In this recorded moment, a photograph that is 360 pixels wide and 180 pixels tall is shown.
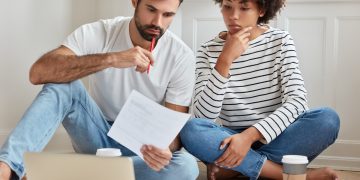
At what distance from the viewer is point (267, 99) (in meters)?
1.73

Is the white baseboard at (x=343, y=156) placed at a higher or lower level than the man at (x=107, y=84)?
lower

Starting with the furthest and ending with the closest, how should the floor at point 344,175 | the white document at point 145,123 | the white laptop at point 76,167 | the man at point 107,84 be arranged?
the floor at point 344,175, the man at point 107,84, the white document at point 145,123, the white laptop at point 76,167

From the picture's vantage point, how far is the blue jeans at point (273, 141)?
162cm

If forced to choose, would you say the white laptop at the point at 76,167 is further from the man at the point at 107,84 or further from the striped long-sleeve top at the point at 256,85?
the striped long-sleeve top at the point at 256,85

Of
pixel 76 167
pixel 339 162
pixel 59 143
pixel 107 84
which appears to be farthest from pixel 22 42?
pixel 339 162

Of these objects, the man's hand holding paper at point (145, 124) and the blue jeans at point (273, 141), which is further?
the blue jeans at point (273, 141)

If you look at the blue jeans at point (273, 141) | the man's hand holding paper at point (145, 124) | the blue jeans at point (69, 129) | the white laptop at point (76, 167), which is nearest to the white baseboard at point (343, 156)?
the blue jeans at point (273, 141)

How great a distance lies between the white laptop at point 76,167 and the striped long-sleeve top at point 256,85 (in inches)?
27.6

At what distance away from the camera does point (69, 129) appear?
153cm

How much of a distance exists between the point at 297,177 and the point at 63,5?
1.55 meters

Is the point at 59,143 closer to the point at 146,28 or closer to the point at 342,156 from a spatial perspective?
the point at 146,28

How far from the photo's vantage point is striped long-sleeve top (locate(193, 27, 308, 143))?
65.4 inches

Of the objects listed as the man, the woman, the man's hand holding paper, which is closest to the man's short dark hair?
the woman

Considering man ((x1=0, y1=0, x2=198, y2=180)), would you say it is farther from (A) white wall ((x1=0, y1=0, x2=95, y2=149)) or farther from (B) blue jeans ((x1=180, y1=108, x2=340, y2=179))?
(A) white wall ((x1=0, y1=0, x2=95, y2=149))
